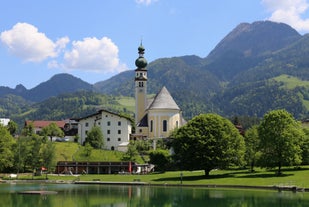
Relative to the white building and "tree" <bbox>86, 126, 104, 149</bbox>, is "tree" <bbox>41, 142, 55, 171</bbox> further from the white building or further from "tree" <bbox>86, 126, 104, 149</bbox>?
the white building

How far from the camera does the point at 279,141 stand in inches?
3061

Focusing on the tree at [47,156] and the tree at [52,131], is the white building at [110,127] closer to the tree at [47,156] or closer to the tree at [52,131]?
the tree at [52,131]

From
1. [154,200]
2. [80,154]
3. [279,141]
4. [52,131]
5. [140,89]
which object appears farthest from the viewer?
[140,89]

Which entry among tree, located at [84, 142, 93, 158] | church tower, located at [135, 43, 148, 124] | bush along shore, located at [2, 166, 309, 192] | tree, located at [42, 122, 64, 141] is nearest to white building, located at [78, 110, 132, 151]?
tree, located at [42, 122, 64, 141]

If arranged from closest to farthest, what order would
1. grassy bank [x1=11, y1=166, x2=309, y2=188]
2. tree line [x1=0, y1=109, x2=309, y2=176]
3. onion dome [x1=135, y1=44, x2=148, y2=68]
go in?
grassy bank [x1=11, y1=166, x2=309, y2=188]
tree line [x1=0, y1=109, x2=309, y2=176]
onion dome [x1=135, y1=44, x2=148, y2=68]

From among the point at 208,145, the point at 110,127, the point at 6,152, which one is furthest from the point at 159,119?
the point at 208,145

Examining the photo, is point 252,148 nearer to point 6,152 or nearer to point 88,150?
point 88,150

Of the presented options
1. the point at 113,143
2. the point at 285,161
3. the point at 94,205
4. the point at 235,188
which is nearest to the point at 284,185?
the point at 235,188

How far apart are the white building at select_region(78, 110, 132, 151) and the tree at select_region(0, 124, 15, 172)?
37.2 meters

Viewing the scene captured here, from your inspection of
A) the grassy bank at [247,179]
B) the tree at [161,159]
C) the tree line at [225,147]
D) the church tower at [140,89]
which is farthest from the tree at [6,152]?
the church tower at [140,89]

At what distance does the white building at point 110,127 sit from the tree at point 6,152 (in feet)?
122

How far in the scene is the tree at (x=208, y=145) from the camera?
3174 inches

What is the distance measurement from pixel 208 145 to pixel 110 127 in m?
55.9

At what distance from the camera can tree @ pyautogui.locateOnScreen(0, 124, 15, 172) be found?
9288cm
